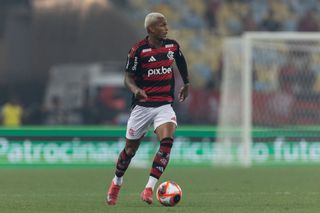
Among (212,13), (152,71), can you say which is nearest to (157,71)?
(152,71)

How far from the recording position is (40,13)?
30.7 m

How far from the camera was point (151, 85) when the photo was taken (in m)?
10.1

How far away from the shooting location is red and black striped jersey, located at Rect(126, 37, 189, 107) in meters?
10.0

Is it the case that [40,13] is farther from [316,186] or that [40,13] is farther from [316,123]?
[316,186]

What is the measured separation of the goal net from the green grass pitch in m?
4.33

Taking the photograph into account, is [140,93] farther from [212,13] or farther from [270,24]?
[270,24]

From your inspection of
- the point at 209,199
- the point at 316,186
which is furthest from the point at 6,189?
the point at 316,186

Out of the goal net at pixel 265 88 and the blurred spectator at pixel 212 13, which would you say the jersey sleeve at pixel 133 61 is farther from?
the blurred spectator at pixel 212 13

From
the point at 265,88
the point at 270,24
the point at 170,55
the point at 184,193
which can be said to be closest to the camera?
the point at 170,55

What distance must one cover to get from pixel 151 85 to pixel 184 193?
244 cm

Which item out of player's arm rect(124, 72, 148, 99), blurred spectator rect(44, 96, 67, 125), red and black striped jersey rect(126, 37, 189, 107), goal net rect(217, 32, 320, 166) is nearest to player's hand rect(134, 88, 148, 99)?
player's arm rect(124, 72, 148, 99)

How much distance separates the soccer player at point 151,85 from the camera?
10.0m

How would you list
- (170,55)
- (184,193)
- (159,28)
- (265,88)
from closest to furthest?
(159,28) < (170,55) < (184,193) < (265,88)

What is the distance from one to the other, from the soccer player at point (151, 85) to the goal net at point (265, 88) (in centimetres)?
1090
